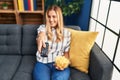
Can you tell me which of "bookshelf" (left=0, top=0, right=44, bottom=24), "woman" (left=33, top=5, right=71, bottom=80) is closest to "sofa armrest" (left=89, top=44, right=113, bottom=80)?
"woman" (left=33, top=5, right=71, bottom=80)

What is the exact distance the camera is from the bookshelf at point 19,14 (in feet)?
7.93

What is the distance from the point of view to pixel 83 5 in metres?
2.45

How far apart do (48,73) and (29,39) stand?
0.62 metres

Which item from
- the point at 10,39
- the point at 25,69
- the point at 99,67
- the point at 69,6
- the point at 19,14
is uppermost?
the point at 69,6

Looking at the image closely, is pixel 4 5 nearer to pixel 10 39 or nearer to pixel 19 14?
pixel 19 14

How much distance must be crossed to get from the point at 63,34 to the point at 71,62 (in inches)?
13.2

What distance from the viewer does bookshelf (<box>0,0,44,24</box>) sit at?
242cm

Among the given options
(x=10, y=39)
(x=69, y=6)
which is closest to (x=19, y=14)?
(x=10, y=39)

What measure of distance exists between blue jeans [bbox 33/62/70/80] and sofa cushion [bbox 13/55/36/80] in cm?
12

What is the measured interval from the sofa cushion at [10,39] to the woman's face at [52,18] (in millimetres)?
543

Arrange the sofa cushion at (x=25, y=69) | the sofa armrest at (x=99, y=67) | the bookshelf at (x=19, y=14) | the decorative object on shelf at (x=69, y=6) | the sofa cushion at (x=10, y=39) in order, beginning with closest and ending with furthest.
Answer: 1. the sofa armrest at (x=99, y=67)
2. the sofa cushion at (x=25, y=69)
3. the sofa cushion at (x=10, y=39)
4. the decorative object on shelf at (x=69, y=6)
5. the bookshelf at (x=19, y=14)

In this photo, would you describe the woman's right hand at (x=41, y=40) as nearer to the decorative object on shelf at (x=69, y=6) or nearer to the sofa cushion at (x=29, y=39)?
the sofa cushion at (x=29, y=39)

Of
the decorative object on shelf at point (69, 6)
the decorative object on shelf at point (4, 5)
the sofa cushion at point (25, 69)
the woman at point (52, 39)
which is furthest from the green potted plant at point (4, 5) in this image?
the woman at point (52, 39)

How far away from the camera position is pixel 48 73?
4.61ft
